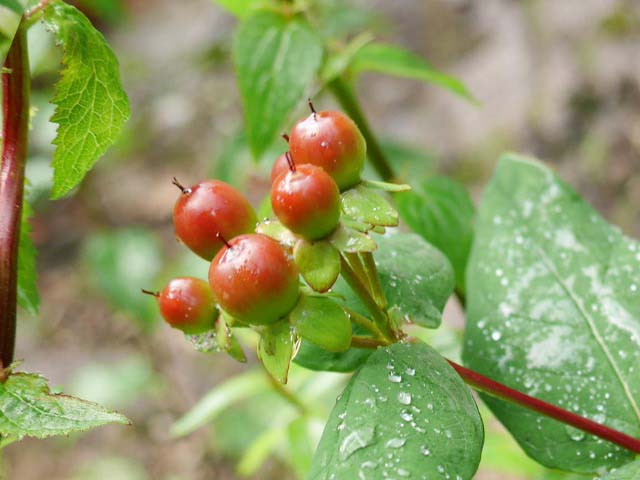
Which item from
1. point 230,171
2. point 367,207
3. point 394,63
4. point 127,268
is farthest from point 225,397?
point 127,268

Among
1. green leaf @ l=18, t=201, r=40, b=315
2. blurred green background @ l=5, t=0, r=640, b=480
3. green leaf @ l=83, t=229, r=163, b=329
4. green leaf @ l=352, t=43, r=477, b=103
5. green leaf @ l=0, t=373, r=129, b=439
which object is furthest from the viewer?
green leaf @ l=83, t=229, r=163, b=329

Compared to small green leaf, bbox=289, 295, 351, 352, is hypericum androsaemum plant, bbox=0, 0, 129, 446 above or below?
above

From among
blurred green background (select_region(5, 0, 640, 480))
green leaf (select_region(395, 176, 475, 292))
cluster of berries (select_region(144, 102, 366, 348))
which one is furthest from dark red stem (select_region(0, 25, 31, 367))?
blurred green background (select_region(5, 0, 640, 480))

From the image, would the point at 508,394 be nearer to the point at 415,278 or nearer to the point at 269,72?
the point at 415,278

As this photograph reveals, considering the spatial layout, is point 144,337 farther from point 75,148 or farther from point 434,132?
point 75,148

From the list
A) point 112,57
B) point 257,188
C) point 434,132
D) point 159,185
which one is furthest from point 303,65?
point 159,185

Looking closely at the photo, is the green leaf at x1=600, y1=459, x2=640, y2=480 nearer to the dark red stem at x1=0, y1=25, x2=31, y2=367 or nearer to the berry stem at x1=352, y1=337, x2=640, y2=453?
the berry stem at x1=352, y1=337, x2=640, y2=453
